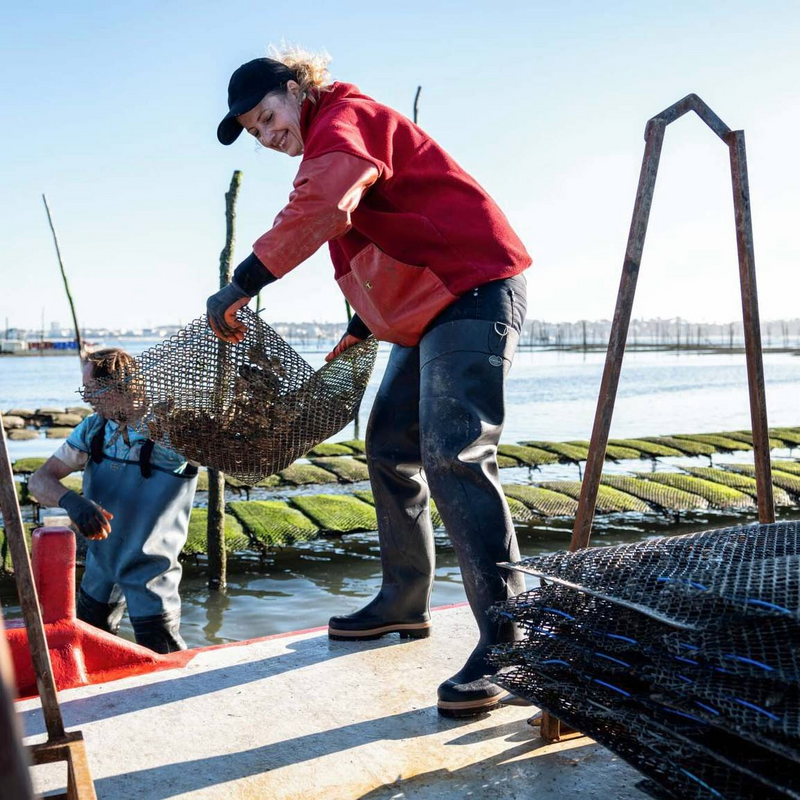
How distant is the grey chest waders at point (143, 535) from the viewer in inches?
160

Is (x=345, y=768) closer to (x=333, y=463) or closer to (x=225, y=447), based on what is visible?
(x=225, y=447)

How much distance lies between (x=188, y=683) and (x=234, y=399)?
0.97 m

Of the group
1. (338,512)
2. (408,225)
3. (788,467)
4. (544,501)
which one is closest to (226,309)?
(408,225)

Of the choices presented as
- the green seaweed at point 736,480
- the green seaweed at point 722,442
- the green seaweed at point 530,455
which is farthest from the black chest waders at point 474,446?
the green seaweed at point 722,442

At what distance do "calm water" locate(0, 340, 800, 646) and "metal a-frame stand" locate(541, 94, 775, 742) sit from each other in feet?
17.2

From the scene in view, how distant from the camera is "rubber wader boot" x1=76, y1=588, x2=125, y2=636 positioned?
14.3 ft

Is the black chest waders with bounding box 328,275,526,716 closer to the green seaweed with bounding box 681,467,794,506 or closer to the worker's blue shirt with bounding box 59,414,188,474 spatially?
the worker's blue shirt with bounding box 59,414,188,474

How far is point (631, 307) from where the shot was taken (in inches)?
97.1

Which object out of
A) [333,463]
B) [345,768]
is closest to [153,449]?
[345,768]

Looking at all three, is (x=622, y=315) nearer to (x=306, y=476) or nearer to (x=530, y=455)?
Answer: (x=306, y=476)

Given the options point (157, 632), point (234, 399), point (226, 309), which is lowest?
point (157, 632)

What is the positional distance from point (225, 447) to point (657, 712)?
183 centimetres

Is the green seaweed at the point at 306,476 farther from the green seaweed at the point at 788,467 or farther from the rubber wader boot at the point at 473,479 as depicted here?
the rubber wader boot at the point at 473,479

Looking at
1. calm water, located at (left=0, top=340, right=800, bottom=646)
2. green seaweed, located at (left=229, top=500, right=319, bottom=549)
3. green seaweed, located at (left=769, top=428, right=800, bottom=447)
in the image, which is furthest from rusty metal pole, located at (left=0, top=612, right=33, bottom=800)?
green seaweed, located at (left=769, top=428, right=800, bottom=447)
